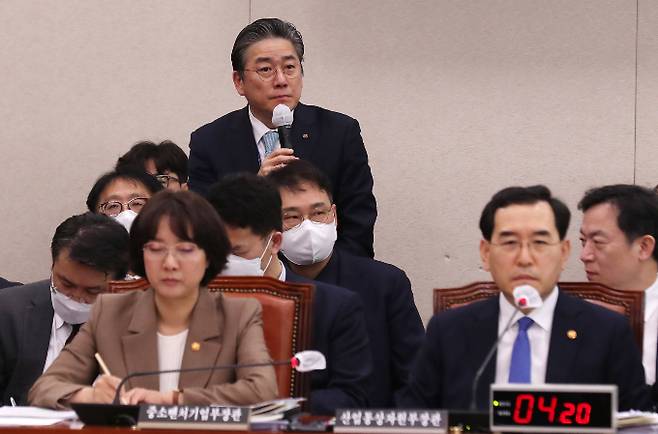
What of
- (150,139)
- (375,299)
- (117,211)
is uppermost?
(150,139)

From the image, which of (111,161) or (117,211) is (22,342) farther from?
(111,161)

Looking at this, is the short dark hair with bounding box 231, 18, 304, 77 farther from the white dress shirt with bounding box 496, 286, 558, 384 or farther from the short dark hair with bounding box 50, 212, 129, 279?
the white dress shirt with bounding box 496, 286, 558, 384

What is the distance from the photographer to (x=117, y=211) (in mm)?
3982

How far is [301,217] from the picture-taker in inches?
136

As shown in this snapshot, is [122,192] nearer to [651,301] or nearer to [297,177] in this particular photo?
[297,177]

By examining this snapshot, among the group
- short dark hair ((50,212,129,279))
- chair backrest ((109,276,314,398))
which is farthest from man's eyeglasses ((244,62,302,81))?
chair backrest ((109,276,314,398))

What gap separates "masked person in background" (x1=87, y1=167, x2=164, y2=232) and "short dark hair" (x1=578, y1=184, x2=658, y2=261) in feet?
4.48

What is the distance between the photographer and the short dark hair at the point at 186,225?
2.77 metres

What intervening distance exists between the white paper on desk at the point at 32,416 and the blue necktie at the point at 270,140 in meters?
1.51

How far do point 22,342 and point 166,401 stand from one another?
2.83 ft

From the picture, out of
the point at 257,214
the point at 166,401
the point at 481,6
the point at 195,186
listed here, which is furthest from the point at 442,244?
the point at 166,401

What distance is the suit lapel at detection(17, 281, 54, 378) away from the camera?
3.32m

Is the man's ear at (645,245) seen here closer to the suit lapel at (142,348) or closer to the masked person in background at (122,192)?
the suit lapel at (142,348)

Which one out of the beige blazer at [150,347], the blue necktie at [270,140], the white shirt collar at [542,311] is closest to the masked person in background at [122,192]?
the blue necktie at [270,140]
